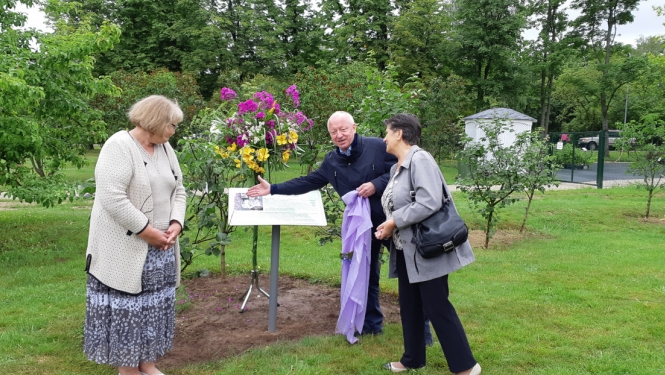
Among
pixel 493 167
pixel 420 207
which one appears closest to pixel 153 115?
pixel 420 207

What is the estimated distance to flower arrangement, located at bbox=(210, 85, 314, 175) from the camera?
14.4 feet

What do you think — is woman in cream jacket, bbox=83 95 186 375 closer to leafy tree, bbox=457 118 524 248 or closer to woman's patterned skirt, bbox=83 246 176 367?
woman's patterned skirt, bbox=83 246 176 367

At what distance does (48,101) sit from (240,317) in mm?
4727

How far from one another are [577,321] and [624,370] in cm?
101

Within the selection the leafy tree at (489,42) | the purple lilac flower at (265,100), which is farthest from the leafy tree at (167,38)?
the purple lilac flower at (265,100)

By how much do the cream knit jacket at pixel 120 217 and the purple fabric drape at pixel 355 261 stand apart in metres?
1.45

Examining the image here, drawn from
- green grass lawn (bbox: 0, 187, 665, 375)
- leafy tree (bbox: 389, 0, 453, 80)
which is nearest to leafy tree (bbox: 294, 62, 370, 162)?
green grass lawn (bbox: 0, 187, 665, 375)

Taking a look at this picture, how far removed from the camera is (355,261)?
153 inches

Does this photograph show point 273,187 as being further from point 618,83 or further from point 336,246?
point 618,83

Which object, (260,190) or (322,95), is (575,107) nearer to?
(322,95)

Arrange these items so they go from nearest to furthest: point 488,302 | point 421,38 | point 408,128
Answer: point 408,128
point 488,302
point 421,38

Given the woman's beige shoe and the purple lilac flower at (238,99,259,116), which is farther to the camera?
the purple lilac flower at (238,99,259,116)

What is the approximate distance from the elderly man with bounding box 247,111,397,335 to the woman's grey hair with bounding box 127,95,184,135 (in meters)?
1.18

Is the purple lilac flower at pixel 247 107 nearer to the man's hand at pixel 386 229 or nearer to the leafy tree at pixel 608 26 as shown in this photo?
the man's hand at pixel 386 229
